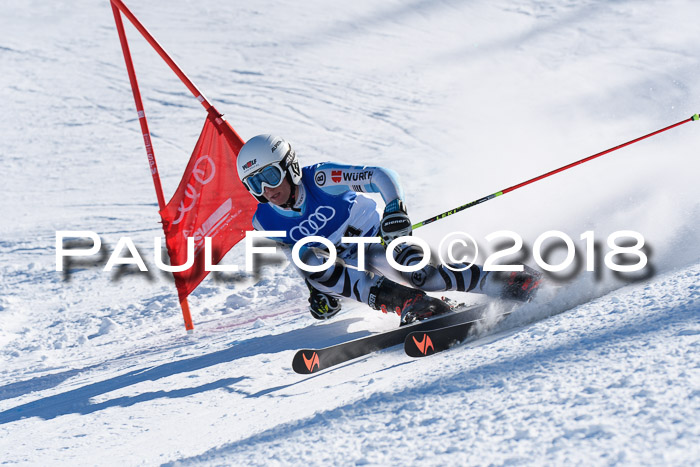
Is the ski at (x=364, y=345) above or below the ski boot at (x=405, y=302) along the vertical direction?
below

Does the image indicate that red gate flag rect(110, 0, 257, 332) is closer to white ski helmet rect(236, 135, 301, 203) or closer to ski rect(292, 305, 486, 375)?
white ski helmet rect(236, 135, 301, 203)

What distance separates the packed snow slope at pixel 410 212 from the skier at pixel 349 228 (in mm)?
380

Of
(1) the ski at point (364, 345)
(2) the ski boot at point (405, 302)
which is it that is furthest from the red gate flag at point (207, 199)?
(1) the ski at point (364, 345)

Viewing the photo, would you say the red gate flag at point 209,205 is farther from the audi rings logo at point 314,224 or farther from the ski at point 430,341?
the ski at point 430,341

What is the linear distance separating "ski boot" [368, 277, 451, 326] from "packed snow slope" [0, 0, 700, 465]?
1.36ft

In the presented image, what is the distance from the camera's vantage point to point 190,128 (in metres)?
11.2

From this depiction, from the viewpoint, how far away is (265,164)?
3742mm

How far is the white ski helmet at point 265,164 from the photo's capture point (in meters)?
3.75

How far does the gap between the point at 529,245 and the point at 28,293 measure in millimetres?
4354

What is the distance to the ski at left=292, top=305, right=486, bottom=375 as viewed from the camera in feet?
10.9

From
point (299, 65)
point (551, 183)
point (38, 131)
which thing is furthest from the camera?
point (299, 65)

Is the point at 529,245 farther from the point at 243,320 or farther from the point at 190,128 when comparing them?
the point at 190,128

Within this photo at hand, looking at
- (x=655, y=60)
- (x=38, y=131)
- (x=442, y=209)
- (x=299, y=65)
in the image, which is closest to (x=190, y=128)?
(x=38, y=131)

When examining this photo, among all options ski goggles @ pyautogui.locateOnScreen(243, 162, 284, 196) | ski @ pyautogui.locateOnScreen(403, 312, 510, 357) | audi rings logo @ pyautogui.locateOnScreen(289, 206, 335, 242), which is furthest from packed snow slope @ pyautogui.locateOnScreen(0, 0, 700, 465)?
ski goggles @ pyautogui.locateOnScreen(243, 162, 284, 196)
